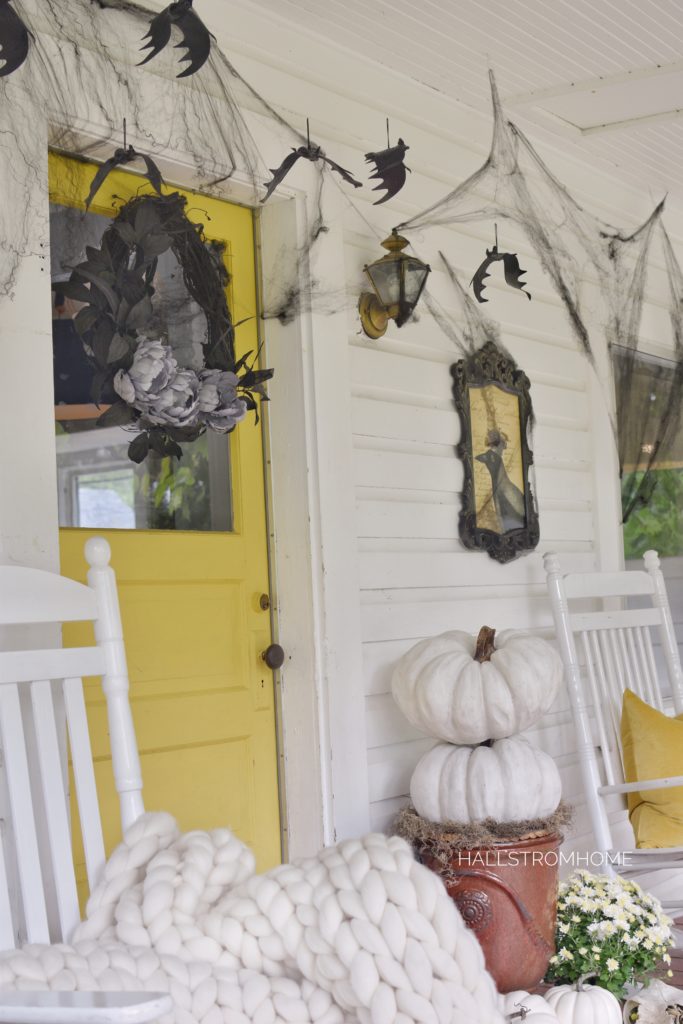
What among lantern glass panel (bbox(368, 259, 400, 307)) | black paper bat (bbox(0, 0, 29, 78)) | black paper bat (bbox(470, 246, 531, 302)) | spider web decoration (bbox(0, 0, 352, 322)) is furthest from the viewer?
black paper bat (bbox(470, 246, 531, 302))

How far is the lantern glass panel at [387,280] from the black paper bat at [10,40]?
1.20 meters

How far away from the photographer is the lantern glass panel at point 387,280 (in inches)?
116

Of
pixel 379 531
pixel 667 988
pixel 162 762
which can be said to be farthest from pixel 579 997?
pixel 379 531

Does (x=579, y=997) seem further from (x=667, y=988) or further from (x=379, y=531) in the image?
(x=379, y=531)

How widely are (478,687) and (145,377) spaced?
105 centimetres

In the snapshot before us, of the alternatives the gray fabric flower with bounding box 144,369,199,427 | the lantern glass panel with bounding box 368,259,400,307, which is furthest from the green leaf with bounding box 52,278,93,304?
the lantern glass panel with bounding box 368,259,400,307

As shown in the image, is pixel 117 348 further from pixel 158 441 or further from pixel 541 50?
pixel 541 50

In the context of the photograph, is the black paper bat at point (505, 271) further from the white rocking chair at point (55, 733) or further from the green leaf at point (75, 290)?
the white rocking chair at point (55, 733)

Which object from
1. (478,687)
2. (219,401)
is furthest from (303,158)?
(478,687)

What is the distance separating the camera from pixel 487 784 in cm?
Result: 253

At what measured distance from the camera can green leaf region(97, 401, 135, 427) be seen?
7.04 feet

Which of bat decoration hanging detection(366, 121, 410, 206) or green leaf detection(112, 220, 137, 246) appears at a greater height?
bat decoration hanging detection(366, 121, 410, 206)

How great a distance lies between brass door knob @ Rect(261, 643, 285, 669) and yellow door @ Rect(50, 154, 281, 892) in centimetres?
2

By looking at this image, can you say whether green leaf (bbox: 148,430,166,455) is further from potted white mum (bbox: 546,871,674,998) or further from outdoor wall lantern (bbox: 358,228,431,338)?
potted white mum (bbox: 546,871,674,998)
